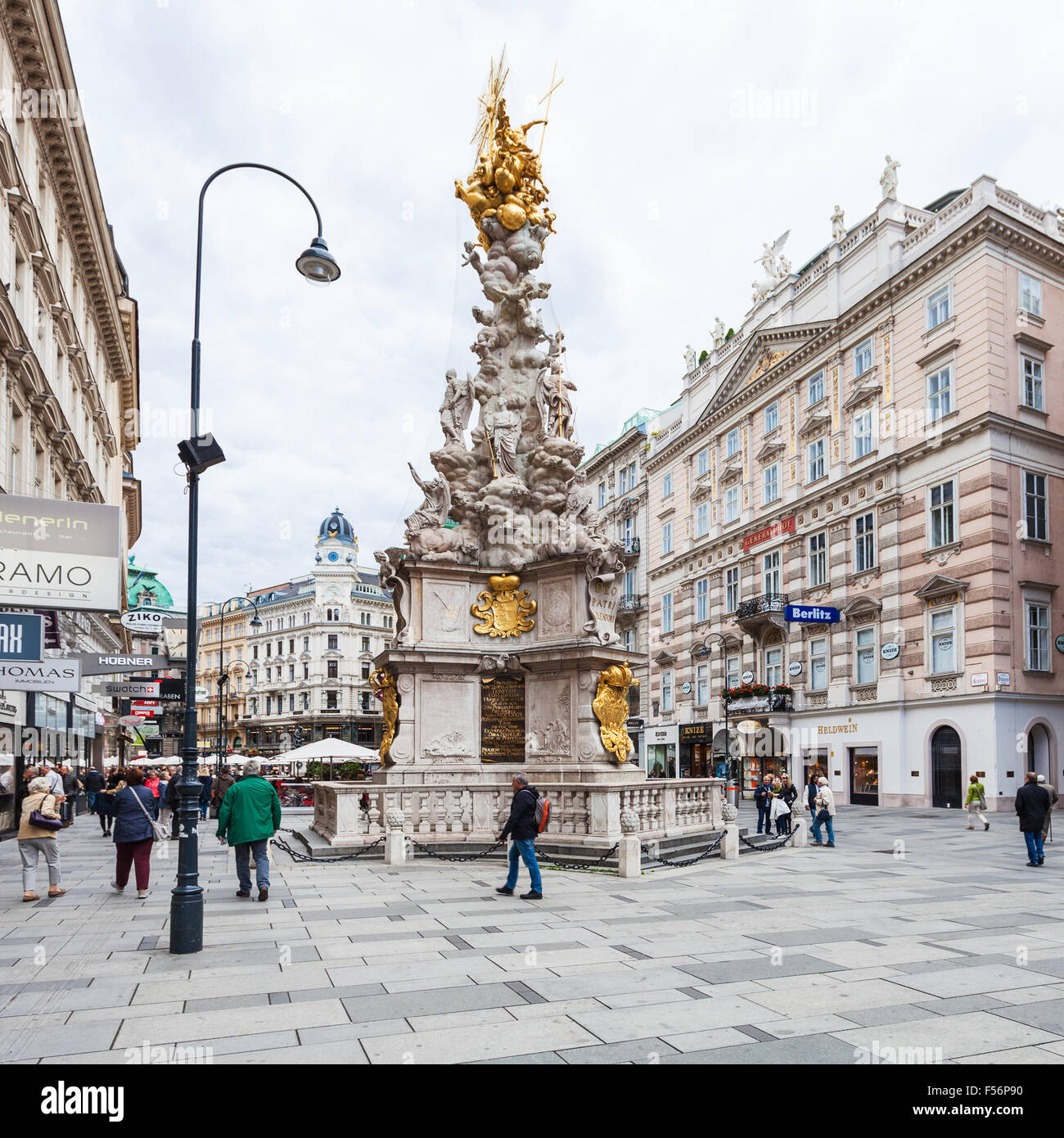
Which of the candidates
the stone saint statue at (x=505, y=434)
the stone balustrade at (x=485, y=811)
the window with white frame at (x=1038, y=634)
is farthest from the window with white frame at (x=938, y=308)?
the stone balustrade at (x=485, y=811)

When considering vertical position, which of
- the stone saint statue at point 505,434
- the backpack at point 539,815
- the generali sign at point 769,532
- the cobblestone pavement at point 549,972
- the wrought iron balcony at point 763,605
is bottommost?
the cobblestone pavement at point 549,972

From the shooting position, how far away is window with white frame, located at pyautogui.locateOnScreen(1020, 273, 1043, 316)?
33938 mm

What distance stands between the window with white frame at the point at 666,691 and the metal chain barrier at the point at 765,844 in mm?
33998

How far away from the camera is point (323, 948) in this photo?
361 inches

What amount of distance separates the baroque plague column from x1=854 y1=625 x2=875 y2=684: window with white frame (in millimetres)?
20912

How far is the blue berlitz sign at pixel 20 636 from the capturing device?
15.5 m

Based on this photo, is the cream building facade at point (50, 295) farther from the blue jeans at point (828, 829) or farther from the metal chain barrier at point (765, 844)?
the blue jeans at point (828, 829)

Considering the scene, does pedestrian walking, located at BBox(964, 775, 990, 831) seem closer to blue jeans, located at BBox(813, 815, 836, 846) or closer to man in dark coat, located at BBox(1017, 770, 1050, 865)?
blue jeans, located at BBox(813, 815, 836, 846)

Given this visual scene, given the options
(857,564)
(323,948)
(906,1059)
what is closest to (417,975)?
(323,948)

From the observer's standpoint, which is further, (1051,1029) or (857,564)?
(857,564)

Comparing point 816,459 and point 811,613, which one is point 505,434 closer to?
point 811,613

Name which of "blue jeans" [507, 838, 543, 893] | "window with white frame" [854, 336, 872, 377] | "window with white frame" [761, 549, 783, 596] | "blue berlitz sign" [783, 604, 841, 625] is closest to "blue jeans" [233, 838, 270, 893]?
"blue jeans" [507, 838, 543, 893]
